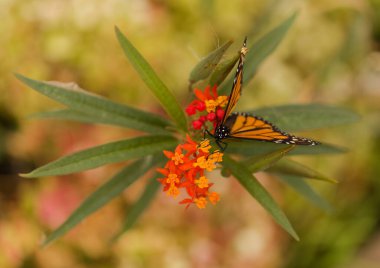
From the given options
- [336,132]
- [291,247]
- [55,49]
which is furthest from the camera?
[291,247]

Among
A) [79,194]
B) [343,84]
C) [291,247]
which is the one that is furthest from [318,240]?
[79,194]

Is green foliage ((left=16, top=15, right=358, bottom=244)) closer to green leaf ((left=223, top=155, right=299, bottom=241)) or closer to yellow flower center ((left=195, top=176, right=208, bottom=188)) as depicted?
green leaf ((left=223, top=155, right=299, bottom=241))

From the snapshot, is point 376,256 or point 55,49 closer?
point 55,49

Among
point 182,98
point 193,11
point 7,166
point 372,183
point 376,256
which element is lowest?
point 376,256

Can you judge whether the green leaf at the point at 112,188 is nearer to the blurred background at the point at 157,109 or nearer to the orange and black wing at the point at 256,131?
the orange and black wing at the point at 256,131

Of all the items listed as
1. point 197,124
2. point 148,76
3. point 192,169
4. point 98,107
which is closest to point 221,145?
point 197,124

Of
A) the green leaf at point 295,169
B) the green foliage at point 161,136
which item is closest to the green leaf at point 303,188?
the green foliage at point 161,136

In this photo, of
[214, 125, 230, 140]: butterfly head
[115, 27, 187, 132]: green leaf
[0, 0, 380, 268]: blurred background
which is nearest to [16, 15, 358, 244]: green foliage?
[115, 27, 187, 132]: green leaf

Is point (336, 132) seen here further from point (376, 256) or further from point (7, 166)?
point (7, 166)
